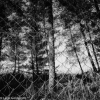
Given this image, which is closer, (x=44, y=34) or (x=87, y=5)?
(x=44, y=34)

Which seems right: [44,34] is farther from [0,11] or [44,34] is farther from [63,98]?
[0,11]

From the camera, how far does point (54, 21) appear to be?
4629mm

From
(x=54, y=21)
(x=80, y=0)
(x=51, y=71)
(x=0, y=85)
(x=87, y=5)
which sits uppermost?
(x=80, y=0)

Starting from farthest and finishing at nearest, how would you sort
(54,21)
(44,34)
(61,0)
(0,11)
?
(54,21) → (0,11) → (61,0) → (44,34)

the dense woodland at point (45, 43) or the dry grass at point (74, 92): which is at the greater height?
the dense woodland at point (45, 43)

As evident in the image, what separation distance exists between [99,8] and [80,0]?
1.39 metres

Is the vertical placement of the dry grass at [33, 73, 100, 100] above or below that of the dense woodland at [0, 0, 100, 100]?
below

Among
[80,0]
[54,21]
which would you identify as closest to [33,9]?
[54,21]

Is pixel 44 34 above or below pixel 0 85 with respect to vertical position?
above

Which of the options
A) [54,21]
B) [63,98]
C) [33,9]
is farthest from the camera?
[33,9]

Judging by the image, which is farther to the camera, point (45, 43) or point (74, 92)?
point (74, 92)

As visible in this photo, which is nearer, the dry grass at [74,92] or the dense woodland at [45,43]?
the dense woodland at [45,43]

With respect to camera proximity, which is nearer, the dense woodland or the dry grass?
the dense woodland

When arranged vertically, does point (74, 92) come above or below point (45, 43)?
below
